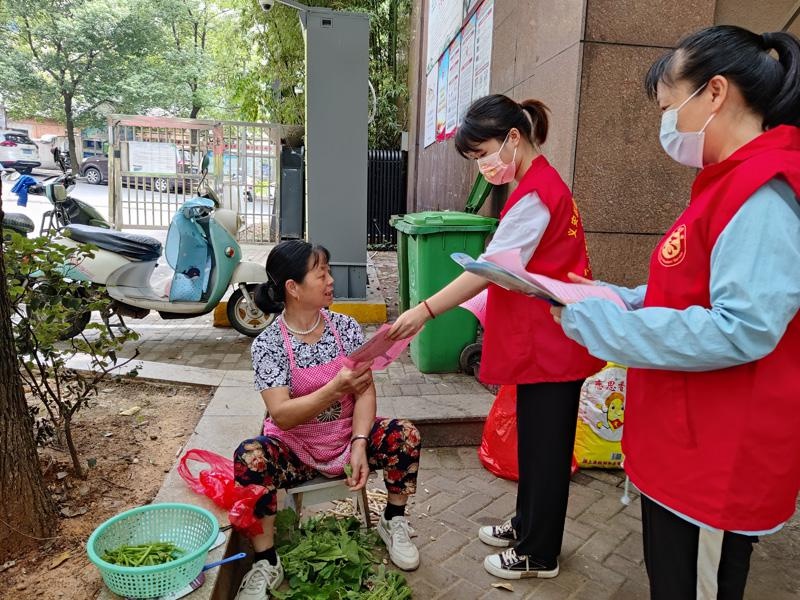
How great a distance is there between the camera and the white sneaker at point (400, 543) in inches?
96.6

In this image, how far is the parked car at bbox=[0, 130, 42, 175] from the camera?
22.9 m

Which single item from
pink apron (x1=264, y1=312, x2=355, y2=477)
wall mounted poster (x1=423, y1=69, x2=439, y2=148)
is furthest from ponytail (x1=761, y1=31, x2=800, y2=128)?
wall mounted poster (x1=423, y1=69, x2=439, y2=148)

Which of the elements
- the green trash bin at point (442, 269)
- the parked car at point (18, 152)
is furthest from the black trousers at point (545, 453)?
the parked car at point (18, 152)

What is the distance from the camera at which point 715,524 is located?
1.36 m

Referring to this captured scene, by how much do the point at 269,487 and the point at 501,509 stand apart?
128cm

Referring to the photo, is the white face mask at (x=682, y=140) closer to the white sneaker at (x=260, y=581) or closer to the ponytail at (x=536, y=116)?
the ponytail at (x=536, y=116)

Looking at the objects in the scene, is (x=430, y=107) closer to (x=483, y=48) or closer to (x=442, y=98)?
(x=442, y=98)

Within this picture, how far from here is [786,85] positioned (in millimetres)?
1297

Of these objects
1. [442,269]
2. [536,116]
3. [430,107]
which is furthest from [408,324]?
[430,107]

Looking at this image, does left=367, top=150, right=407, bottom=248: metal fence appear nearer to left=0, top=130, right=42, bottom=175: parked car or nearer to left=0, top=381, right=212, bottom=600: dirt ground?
left=0, top=381, right=212, bottom=600: dirt ground

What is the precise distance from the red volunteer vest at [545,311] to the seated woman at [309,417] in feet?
1.80

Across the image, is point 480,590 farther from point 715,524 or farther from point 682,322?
point 682,322

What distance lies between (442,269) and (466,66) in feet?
10.8

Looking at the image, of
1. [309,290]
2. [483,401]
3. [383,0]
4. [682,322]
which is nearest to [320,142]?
[483,401]
